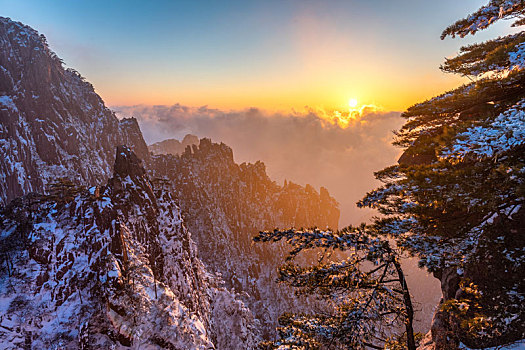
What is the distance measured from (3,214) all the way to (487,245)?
50.0m

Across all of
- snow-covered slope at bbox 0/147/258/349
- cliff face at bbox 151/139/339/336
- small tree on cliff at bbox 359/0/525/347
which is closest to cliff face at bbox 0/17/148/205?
cliff face at bbox 151/139/339/336

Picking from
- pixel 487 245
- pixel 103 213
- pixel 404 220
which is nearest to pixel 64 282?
pixel 103 213

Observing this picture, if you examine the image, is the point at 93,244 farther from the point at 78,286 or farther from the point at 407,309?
the point at 407,309

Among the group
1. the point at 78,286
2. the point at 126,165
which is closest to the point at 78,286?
the point at 78,286

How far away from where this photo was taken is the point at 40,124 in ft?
306

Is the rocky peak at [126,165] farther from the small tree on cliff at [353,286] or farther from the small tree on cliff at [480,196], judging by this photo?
the small tree on cliff at [480,196]

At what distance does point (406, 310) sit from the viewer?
26.9 feet

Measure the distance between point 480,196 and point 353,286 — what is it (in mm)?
4795

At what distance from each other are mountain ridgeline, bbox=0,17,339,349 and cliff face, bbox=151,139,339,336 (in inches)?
47.1

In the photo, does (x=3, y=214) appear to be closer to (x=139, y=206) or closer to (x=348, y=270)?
(x=139, y=206)

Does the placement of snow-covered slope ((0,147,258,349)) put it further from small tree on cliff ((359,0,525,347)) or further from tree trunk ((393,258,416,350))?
small tree on cliff ((359,0,525,347))

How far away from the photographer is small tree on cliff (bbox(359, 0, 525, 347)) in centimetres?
560

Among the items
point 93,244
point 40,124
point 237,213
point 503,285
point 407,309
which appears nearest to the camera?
point 503,285

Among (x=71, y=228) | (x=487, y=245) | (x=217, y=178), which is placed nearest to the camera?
(x=487, y=245)
